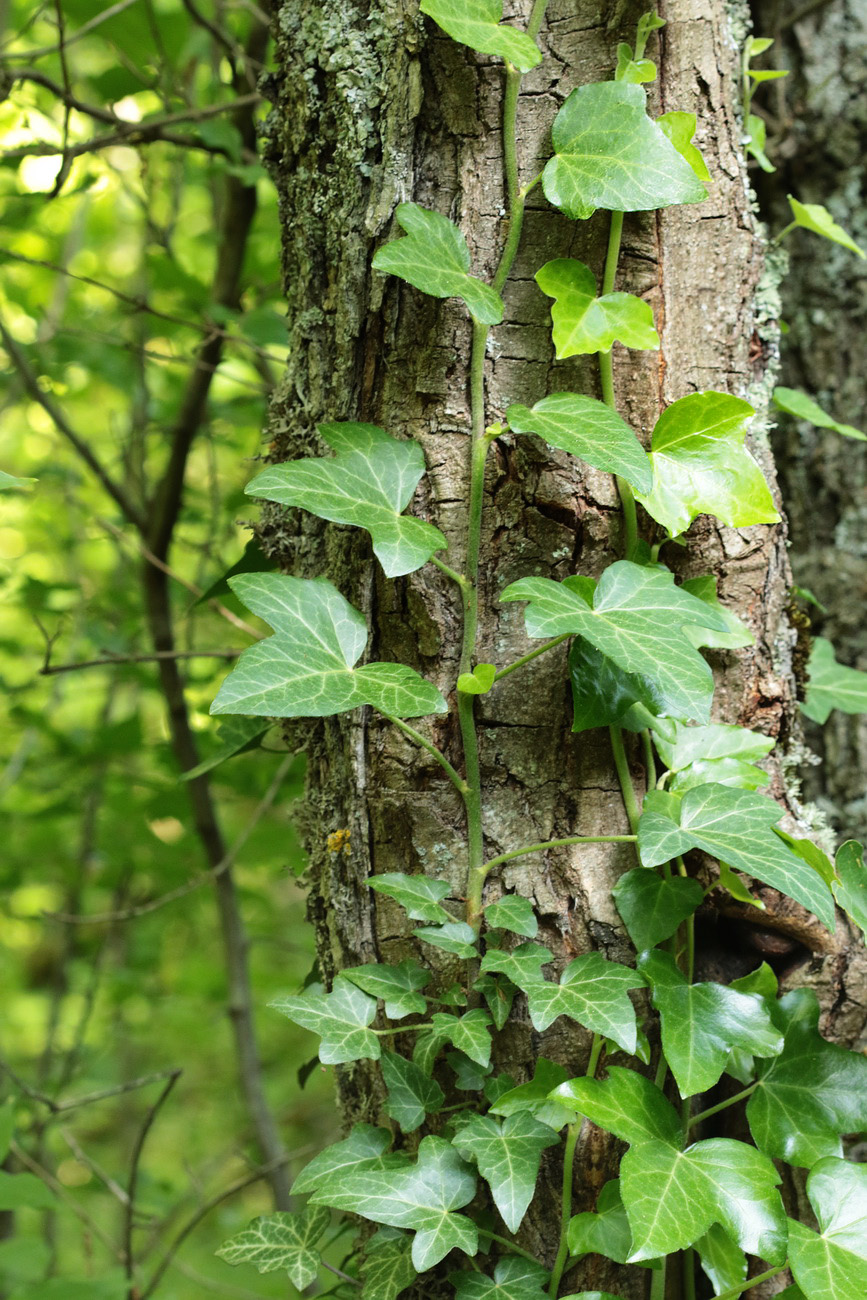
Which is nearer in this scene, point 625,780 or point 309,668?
point 309,668

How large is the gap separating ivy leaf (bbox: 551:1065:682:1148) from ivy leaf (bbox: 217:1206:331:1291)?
28cm

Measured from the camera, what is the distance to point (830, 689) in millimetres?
1091

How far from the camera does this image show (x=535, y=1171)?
0.69 metres

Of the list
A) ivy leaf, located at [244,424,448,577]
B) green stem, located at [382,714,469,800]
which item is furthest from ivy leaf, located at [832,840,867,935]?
ivy leaf, located at [244,424,448,577]

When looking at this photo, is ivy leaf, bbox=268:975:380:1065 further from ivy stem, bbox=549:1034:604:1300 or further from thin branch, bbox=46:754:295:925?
thin branch, bbox=46:754:295:925

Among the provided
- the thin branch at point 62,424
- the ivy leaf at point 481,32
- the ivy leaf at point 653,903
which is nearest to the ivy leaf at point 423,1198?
the ivy leaf at point 653,903

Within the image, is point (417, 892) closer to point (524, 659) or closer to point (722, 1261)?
point (524, 659)

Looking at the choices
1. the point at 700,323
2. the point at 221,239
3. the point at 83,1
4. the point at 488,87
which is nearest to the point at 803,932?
the point at 700,323

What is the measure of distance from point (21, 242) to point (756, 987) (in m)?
3.19

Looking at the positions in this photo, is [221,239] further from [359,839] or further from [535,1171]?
[535,1171]

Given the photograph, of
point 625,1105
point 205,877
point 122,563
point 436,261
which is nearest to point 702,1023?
point 625,1105

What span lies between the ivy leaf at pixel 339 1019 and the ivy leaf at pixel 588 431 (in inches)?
18.6

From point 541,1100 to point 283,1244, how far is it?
27 cm

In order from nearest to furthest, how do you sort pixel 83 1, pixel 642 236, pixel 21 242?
pixel 642 236
pixel 83 1
pixel 21 242
